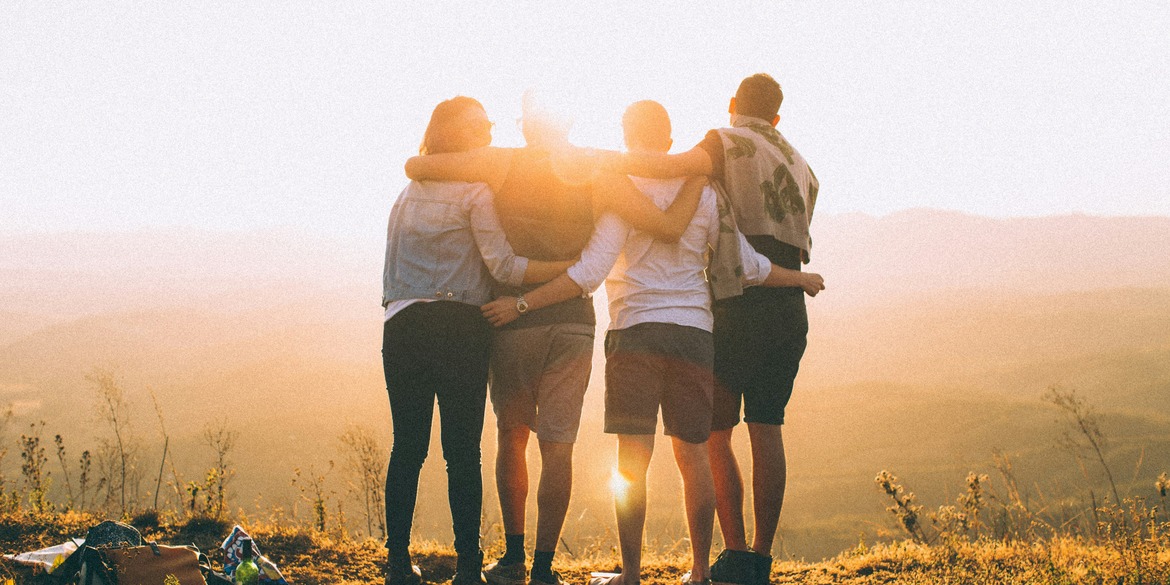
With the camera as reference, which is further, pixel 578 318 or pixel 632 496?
pixel 578 318

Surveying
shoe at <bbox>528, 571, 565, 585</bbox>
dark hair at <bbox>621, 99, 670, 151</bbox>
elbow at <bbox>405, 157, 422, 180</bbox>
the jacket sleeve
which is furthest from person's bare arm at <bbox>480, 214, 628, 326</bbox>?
shoe at <bbox>528, 571, 565, 585</bbox>

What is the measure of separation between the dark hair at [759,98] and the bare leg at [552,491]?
5.71 feet

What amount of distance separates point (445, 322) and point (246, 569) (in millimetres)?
1479

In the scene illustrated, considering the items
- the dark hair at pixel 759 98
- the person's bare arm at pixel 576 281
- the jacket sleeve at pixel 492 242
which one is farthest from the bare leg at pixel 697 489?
the dark hair at pixel 759 98

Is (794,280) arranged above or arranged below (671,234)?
below

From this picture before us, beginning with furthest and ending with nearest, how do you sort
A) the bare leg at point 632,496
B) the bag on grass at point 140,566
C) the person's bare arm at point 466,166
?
the person's bare arm at point 466,166 → the bare leg at point 632,496 → the bag on grass at point 140,566

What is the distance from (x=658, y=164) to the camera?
3.48m

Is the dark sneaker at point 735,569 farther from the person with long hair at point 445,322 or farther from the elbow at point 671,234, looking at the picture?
the elbow at point 671,234

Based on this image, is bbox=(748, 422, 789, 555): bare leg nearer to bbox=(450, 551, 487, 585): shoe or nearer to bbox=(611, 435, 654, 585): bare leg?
bbox=(611, 435, 654, 585): bare leg

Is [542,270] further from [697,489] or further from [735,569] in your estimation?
[735,569]

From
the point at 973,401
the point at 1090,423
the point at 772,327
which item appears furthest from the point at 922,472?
the point at 772,327

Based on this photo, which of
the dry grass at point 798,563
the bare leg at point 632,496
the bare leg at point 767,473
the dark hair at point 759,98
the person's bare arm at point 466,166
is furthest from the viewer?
the dry grass at point 798,563

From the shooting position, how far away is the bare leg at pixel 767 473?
365 cm

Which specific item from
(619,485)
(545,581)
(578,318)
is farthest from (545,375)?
(545,581)
